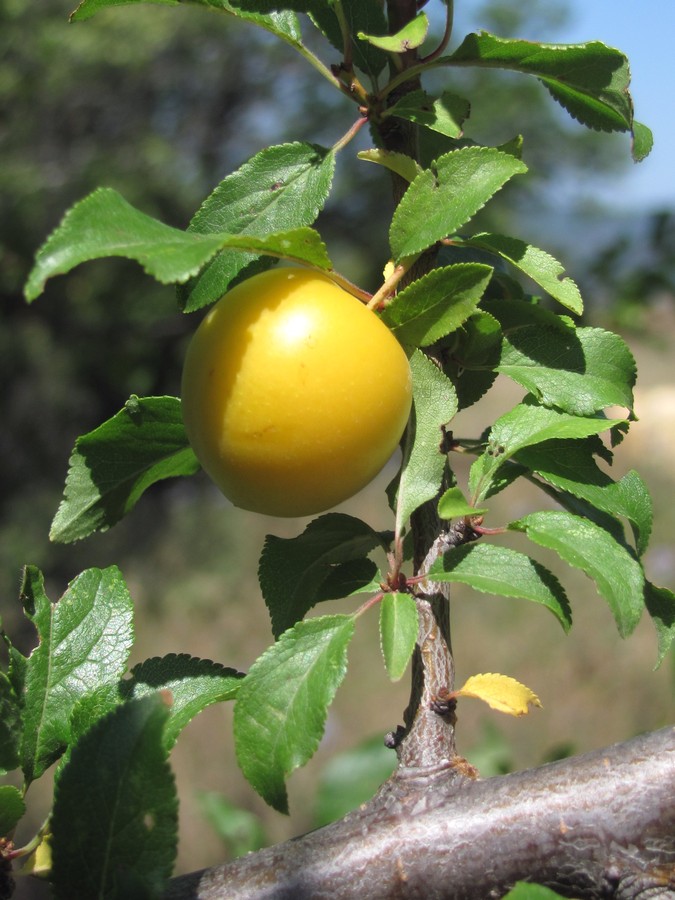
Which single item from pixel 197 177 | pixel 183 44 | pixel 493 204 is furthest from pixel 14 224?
pixel 493 204

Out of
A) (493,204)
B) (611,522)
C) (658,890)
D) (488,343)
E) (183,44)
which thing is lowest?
(658,890)

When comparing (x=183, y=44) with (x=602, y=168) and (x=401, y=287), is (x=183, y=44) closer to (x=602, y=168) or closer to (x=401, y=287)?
(x=602, y=168)

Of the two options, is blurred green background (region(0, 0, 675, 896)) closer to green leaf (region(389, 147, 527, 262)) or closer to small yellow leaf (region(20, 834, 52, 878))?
small yellow leaf (region(20, 834, 52, 878))

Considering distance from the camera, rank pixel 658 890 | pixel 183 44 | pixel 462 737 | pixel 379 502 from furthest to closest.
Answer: pixel 379 502 → pixel 183 44 → pixel 462 737 → pixel 658 890

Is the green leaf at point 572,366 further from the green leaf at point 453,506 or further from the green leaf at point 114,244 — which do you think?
the green leaf at point 114,244

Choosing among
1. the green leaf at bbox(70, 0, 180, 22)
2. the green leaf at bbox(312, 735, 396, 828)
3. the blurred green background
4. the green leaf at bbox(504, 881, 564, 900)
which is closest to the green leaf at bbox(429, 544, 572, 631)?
the green leaf at bbox(504, 881, 564, 900)

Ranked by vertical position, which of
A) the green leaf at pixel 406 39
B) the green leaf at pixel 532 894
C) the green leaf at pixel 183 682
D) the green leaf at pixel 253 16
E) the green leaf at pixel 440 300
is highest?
the green leaf at pixel 253 16

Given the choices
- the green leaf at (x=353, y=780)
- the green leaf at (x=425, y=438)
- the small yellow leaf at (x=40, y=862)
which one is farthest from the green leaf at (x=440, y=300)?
the green leaf at (x=353, y=780)

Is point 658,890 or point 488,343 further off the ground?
point 488,343
